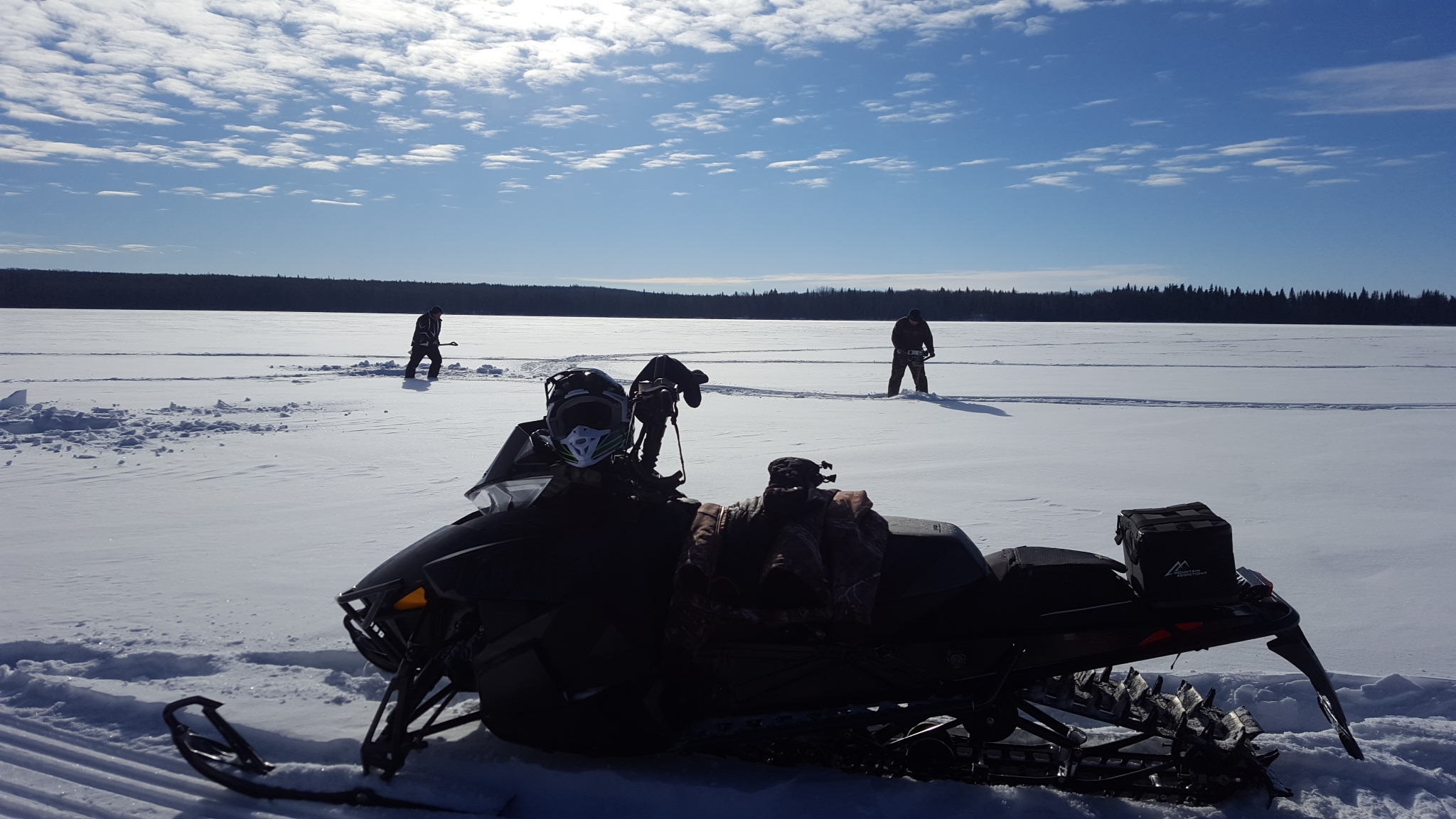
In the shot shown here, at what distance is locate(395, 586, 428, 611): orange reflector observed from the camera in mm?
2770

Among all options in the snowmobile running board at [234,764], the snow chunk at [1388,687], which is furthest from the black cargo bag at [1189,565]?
the snowmobile running board at [234,764]

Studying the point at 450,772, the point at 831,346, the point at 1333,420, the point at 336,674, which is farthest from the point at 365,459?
the point at 831,346

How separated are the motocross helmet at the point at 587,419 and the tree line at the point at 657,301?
6520 centimetres

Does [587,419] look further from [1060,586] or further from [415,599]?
[1060,586]

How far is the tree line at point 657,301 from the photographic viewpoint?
220 feet

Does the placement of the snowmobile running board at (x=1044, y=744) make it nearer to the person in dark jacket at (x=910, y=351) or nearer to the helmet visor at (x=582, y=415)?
the helmet visor at (x=582, y=415)

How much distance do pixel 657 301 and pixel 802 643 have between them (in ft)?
267

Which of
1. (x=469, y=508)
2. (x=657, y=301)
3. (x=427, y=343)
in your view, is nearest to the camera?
(x=469, y=508)

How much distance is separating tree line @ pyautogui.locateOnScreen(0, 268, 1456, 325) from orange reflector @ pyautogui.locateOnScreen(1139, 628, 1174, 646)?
6556cm

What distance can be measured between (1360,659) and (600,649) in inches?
113

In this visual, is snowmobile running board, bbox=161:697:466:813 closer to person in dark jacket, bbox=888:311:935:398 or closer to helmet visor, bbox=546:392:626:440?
helmet visor, bbox=546:392:626:440

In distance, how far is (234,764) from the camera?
2.82m

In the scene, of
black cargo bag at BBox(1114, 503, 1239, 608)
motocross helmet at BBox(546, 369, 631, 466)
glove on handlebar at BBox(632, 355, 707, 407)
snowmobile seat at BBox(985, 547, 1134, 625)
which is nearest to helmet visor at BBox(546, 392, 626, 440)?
motocross helmet at BBox(546, 369, 631, 466)

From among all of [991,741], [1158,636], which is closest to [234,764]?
[991,741]
